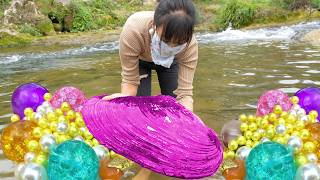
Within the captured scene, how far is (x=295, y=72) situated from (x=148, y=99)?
13.3ft

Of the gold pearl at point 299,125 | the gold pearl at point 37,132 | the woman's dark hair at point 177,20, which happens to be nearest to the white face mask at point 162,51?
the woman's dark hair at point 177,20

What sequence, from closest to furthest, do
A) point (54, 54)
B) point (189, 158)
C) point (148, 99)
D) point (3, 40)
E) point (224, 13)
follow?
point (189, 158) → point (148, 99) → point (54, 54) → point (3, 40) → point (224, 13)

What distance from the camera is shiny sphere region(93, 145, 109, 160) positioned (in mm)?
2086

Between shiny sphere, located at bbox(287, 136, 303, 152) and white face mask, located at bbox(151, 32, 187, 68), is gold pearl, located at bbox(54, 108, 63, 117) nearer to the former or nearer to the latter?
white face mask, located at bbox(151, 32, 187, 68)

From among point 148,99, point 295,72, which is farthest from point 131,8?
point 148,99

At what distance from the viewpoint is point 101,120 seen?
227 cm

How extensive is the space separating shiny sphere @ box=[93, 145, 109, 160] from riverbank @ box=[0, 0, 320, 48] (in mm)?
9193

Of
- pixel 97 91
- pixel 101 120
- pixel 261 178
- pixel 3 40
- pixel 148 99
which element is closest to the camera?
pixel 261 178

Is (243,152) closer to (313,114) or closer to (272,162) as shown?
(272,162)

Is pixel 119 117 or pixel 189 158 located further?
pixel 119 117

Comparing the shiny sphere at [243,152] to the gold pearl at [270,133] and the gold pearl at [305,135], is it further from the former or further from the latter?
the gold pearl at [305,135]

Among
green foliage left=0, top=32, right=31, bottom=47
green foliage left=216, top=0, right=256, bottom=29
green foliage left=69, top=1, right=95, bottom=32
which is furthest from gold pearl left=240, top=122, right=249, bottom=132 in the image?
green foliage left=216, top=0, right=256, bottom=29

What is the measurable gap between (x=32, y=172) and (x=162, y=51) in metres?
1.20

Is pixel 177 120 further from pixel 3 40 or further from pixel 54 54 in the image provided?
pixel 3 40
